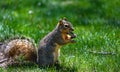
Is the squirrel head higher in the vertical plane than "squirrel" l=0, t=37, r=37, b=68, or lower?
higher

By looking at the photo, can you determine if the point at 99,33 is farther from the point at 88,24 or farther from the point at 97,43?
the point at 88,24

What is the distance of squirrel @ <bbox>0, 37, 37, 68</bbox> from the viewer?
6852 millimetres

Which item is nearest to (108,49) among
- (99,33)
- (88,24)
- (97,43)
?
(97,43)

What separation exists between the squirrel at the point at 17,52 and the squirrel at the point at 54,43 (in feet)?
0.59

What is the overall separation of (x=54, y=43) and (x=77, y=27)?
2950 mm

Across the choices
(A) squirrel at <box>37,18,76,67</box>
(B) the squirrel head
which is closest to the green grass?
(A) squirrel at <box>37,18,76,67</box>

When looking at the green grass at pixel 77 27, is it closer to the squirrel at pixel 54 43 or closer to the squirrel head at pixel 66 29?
the squirrel at pixel 54 43

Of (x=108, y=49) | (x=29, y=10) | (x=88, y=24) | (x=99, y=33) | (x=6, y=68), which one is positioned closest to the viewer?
(x=6, y=68)

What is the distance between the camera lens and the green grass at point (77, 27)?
679cm

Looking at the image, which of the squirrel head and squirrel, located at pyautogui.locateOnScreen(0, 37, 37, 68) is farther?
squirrel, located at pyautogui.locateOnScreen(0, 37, 37, 68)

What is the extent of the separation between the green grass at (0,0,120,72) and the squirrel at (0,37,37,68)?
0.55 ft

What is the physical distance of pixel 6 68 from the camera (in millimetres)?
6703

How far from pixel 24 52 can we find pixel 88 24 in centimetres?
336

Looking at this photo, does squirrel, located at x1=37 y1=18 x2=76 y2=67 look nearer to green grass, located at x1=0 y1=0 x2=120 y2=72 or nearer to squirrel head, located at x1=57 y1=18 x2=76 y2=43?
squirrel head, located at x1=57 y1=18 x2=76 y2=43
